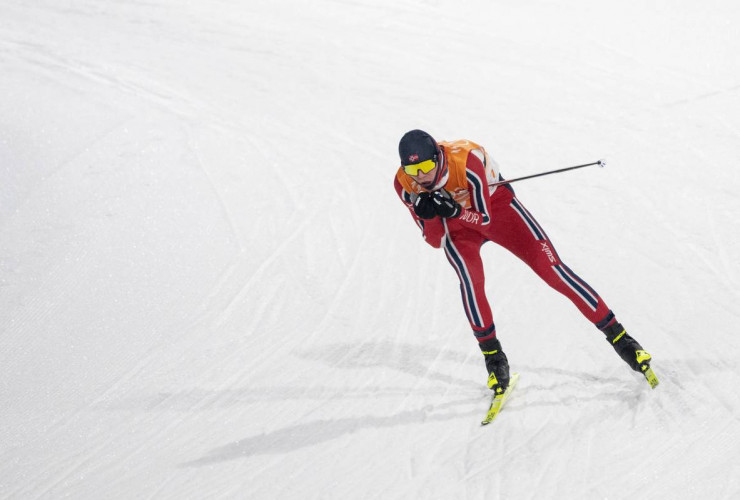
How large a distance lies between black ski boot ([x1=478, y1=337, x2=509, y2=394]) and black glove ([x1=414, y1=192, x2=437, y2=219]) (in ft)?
2.80

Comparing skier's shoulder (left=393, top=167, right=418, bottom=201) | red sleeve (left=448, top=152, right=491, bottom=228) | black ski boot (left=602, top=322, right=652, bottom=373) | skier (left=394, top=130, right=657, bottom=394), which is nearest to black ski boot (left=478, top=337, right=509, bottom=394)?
skier (left=394, top=130, right=657, bottom=394)

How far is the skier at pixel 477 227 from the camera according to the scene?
4.30 m

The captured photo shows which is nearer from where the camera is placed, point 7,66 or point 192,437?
point 192,437

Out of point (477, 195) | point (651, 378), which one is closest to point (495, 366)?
point (651, 378)

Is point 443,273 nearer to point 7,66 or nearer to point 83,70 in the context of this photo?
point 83,70

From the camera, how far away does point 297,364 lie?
17.4 ft

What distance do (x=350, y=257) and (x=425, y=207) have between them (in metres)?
2.22

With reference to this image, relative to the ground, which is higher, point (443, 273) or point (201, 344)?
point (443, 273)

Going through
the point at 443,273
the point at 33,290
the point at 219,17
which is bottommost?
the point at 33,290

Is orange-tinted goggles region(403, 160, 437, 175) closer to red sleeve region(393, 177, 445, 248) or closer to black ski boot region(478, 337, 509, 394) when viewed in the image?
red sleeve region(393, 177, 445, 248)

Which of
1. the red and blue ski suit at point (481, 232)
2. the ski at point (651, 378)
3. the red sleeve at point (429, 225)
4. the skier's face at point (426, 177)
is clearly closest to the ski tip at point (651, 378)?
the ski at point (651, 378)

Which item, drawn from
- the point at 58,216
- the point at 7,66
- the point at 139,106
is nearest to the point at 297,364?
the point at 58,216

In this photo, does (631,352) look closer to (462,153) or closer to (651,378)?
(651,378)

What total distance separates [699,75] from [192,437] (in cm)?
672
